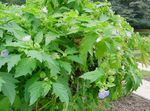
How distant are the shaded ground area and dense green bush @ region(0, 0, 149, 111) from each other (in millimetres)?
2751

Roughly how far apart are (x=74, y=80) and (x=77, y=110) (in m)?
0.16

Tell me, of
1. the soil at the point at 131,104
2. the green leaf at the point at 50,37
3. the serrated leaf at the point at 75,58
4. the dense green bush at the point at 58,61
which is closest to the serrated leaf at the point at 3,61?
the dense green bush at the point at 58,61

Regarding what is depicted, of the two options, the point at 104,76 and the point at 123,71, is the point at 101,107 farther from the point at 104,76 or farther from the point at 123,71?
the point at 104,76

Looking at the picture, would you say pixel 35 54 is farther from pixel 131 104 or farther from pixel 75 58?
pixel 131 104

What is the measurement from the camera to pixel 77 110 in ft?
6.34

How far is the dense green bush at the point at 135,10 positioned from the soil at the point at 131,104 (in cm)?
1299

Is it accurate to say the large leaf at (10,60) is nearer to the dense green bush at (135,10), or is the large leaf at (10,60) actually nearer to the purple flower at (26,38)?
the purple flower at (26,38)

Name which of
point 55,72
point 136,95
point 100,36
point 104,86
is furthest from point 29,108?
point 136,95

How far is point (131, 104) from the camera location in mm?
4961

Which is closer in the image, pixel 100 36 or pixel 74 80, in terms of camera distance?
pixel 100 36

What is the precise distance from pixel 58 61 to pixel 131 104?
11.2 ft

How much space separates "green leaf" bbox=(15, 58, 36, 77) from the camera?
1.57 m

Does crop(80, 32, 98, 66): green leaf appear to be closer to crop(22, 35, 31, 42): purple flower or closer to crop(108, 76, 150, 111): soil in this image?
crop(22, 35, 31, 42): purple flower

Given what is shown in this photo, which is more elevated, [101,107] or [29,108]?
[29,108]
